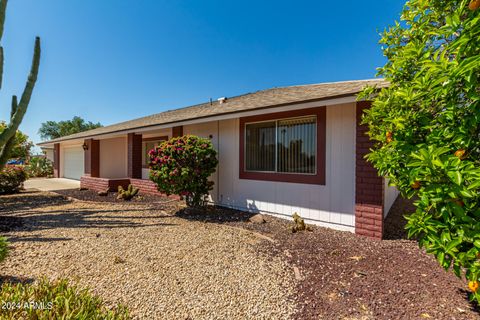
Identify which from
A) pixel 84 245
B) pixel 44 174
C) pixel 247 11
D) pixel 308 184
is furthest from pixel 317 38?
pixel 44 174

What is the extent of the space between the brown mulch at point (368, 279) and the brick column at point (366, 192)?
0.92 ft

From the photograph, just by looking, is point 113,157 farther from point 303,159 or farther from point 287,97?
point 303,159

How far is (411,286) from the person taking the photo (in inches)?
127

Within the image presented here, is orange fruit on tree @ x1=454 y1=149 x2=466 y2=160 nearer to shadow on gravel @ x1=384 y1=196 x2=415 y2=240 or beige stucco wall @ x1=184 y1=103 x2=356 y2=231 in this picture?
beige stucco wall @ x1=184 y1=103 x2=356 y2=231

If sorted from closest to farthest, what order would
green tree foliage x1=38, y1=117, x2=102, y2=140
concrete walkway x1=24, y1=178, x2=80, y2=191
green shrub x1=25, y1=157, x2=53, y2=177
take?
concrete walkway x1=24, y1=178, x2=80, y2=191 < green shrub x1=25, y1=157, x2=53, y2=177 < green tree foliage x1=38, y1=117, x2=102, y2=140

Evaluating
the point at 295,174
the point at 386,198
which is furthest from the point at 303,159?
the point at 386,198

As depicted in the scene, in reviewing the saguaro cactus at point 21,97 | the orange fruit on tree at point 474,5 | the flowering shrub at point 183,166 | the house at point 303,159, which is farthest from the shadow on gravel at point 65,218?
the orange fruit on tree at point 474,5

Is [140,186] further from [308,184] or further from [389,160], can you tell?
[389,160]

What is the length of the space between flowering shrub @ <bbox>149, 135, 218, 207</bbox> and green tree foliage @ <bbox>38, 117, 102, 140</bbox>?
57.7 m

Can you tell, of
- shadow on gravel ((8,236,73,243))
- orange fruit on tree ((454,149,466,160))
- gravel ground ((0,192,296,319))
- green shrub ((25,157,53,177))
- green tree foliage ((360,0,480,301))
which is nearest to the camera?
green tree foliage ((360,0,480,301))

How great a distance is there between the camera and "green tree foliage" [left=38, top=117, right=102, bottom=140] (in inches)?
2145

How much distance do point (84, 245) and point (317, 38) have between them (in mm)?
15036

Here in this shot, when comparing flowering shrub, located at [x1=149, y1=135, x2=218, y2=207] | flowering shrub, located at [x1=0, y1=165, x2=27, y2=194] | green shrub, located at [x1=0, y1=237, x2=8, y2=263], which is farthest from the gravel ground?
flowering shrub, located at [x1=0, y1=165, x2=27, y2=194]

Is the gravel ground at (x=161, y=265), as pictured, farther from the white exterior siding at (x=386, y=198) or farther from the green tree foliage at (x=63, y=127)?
the green tree foliage at (x=63, y=127)
